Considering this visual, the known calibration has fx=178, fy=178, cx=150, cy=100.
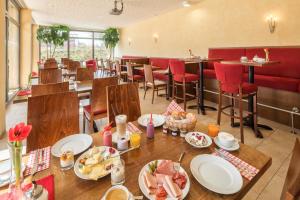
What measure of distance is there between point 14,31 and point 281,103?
787 cm

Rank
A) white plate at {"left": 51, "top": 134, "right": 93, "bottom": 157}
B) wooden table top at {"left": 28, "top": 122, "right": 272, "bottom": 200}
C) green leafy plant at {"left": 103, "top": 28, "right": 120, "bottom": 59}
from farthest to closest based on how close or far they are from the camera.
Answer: green leafy plant at {"left": 103, "top": 28, "right": 120, "bottom": 59}
white plate at {"left": 51, "top": 134, "right": 93, "bottom": 157}
wooden table top at {"left": 28, "top": 122, "right": 272, "bottom": 200}

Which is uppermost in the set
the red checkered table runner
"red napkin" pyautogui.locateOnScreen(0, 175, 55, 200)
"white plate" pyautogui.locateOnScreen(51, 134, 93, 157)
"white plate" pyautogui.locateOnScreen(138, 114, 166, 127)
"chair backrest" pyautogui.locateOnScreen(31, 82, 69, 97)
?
"chair backrest" pyautogui.locateOnScreen(31, 82, 69, 97)

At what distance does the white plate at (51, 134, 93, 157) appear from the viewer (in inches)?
39.3

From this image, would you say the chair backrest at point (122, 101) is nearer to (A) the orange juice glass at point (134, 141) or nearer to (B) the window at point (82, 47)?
(A) the orange juice glass at point (134, 141)

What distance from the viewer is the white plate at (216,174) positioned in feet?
2.41

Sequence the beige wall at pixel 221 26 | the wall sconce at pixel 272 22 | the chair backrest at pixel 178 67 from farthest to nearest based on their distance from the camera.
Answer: the wall sconce at pixel 272 22, the beige wall at pixel 221 26, the chair backrest at pixel 178 67

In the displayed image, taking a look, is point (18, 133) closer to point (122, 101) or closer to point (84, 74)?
point (122, 101)

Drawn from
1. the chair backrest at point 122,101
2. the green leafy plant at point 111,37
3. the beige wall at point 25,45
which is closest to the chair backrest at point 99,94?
the chair backrest at point 122,101

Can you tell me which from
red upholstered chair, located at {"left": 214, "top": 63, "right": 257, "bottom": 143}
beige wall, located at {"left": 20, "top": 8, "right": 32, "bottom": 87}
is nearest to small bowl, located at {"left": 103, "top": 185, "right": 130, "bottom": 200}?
red upholstered chair, located at {"left": 214, "top": 63, "right": 257, "bottom": 143}

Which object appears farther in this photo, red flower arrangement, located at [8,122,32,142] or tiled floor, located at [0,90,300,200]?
tiled floor, located at [0,90,300,200]

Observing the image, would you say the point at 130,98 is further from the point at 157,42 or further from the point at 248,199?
the point at 157,42

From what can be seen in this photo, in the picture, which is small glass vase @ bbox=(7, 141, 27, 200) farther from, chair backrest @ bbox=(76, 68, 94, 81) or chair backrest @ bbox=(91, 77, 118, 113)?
chair backrest @ bbox=(76, 68, 94, 81)

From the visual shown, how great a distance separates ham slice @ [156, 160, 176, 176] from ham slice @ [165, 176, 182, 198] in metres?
0.04

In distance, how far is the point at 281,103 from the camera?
10.6 feet
